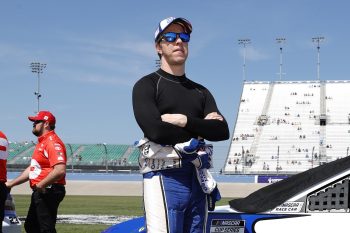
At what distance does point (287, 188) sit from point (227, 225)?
449 millimetres

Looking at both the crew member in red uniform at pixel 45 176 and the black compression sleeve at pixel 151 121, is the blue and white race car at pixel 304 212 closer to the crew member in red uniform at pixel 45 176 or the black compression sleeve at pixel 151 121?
the black compression sleeve at pixel 151 121

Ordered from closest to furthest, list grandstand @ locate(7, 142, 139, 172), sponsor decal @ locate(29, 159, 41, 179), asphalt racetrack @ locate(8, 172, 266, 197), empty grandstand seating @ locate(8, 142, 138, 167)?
sponsor decal @ locate(29, 159, 41, 179) < asphalt racetrack @ locate(8, 172, 266, 197) < grandstand @ locate(7, 142, 139, 172) < empty grandstand seating @ locate(8, 142, 138, 167)

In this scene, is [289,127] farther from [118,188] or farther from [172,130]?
[172,130]

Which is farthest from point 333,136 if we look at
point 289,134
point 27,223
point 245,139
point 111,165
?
point 27,223

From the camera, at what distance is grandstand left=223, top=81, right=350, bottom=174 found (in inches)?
2147

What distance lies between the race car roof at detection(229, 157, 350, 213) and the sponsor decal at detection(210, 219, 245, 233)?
0.38ft

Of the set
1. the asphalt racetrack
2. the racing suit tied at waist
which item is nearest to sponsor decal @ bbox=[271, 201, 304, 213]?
the racing suit tied at waist

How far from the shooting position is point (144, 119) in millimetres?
3121

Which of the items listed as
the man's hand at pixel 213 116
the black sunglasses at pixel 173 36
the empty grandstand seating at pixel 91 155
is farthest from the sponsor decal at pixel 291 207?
the empty grandstand seating at pixel 91 155

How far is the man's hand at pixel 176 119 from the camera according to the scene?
3.13m

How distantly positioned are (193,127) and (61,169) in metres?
2.57

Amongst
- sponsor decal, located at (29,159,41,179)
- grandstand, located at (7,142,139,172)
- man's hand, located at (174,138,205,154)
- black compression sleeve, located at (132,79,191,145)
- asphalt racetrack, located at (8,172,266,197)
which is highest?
black compression sleeve, located at (132,79,191,145)

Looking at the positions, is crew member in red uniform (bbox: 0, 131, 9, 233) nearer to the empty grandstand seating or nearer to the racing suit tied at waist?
the racing suit tied at waist

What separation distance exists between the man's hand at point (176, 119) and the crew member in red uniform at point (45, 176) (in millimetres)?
2481
